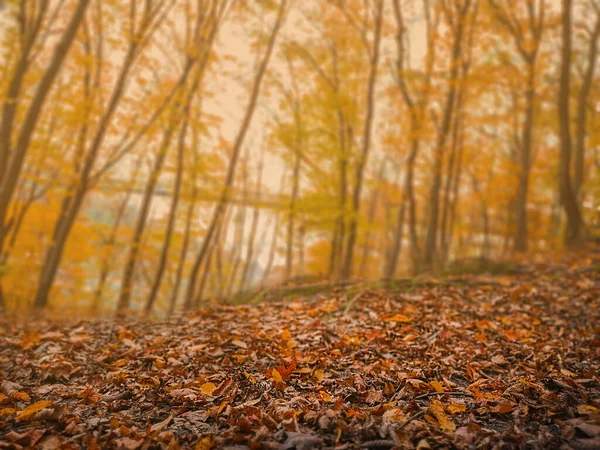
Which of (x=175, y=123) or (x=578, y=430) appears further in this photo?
(x=175, y=123)

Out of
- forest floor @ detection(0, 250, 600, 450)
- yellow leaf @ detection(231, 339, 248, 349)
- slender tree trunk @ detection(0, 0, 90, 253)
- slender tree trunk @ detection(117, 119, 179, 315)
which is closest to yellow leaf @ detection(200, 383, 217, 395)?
forest floor @ detection(0, 250, 600, 450)

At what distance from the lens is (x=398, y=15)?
11250 millimetres

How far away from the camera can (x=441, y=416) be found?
8.17 ft

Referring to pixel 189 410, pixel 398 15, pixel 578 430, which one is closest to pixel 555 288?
pixel 578 430

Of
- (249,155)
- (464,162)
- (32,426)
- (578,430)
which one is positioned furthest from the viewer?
(249,155)

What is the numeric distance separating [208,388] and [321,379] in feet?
2.98

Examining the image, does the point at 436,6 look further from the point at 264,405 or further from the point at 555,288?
the point at 264,405

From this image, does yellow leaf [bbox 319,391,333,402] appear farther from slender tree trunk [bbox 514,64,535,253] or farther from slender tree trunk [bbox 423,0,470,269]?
slender tree trunk [bbox 514,64,535,253]

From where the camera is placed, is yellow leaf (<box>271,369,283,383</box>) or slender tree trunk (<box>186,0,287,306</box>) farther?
slender tree trunk (<box>186,0,287,306</box>)

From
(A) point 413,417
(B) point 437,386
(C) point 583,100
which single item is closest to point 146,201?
(B) point 437,386

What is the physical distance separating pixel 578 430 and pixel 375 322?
2531 millimetres

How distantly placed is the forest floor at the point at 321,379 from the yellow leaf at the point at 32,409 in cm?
1

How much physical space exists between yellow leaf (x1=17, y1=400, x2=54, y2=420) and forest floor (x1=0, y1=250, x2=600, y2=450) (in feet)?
0.04

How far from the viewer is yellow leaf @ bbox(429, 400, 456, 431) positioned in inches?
94.2
